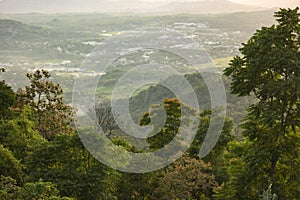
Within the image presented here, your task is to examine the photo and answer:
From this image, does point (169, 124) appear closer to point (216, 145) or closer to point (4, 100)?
point (216, 145)

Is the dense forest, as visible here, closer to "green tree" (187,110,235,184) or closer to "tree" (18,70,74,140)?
"green tree" (187,110,235,184)

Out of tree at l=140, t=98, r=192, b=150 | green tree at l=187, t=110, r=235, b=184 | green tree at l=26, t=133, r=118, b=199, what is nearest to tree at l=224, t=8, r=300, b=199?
green tree at l=26, t=133, r=118, b=199

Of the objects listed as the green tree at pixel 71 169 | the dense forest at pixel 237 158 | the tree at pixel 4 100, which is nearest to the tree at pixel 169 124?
the dense forest at pixel 237 158

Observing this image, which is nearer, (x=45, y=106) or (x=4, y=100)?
(x=4, y=100)

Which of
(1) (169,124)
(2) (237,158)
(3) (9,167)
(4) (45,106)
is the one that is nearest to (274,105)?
(2) (237,158)

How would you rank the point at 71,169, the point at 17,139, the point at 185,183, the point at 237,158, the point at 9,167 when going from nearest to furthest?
the point at 9,167 → the point at 71,169 → the point at 237,158 → the point at 185,183 → the point at 17,139

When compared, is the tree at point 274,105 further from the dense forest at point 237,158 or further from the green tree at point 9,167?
the green tree at point 9,167

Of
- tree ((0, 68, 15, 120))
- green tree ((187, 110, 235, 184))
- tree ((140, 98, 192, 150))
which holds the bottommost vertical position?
green tree ((187, 110, 235, 184))

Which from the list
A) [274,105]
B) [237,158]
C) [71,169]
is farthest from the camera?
[237,158]
